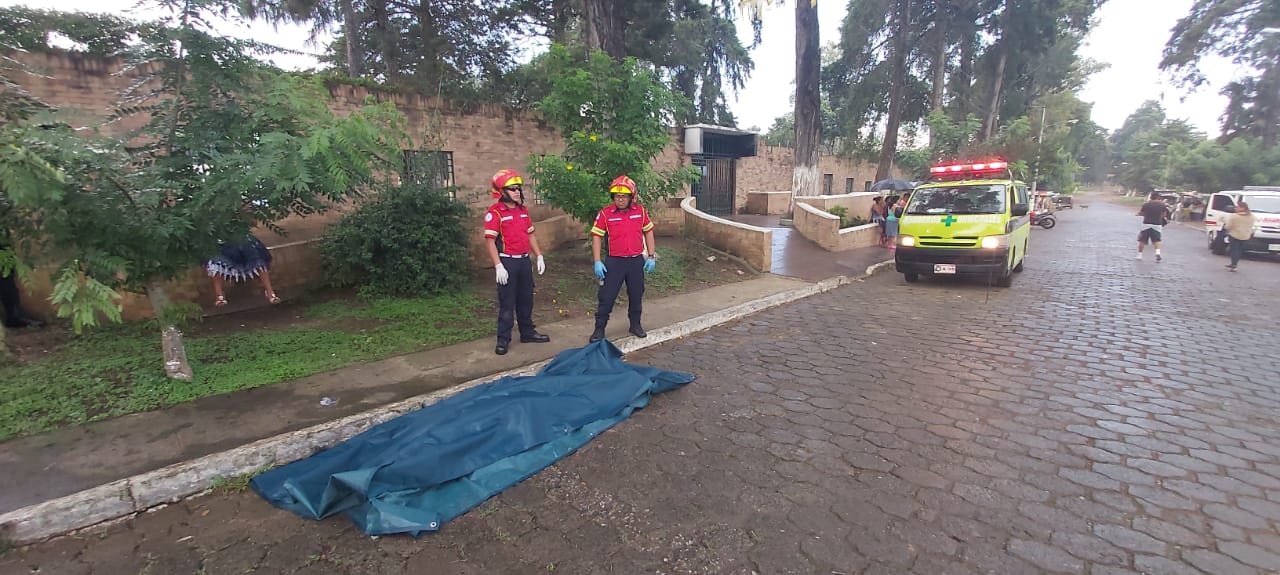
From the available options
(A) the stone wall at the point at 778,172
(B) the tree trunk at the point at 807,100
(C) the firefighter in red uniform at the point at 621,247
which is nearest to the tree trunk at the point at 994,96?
(A) the stone wall at the point at 778,172

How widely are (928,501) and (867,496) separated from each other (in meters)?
0.30

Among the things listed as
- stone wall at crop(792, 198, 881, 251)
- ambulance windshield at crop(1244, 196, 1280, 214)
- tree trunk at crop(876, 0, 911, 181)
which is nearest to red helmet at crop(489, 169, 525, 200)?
stone wall at crop(792, 198, 881, 251)

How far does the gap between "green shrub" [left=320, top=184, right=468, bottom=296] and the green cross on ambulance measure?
743 cm

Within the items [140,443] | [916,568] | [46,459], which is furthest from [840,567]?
[46,459]

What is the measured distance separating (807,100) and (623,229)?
14044 millimetres

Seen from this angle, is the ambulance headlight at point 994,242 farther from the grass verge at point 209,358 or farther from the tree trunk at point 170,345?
the tree trunk at point 170,345

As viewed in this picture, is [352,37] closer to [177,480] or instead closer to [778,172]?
[177,480]

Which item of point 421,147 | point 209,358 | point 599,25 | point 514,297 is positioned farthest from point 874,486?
point 599,25

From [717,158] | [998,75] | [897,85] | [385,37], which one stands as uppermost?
[998,75]

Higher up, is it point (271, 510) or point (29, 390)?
point (29, 390)

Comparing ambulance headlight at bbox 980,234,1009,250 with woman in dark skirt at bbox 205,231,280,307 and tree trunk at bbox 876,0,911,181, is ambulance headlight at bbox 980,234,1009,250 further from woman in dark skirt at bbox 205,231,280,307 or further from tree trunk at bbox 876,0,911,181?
tree trunk at bbox 876,0,911,181

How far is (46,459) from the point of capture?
3.21 m

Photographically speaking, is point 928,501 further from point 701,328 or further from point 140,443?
point 140,443

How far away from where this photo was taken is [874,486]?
3.07 m
